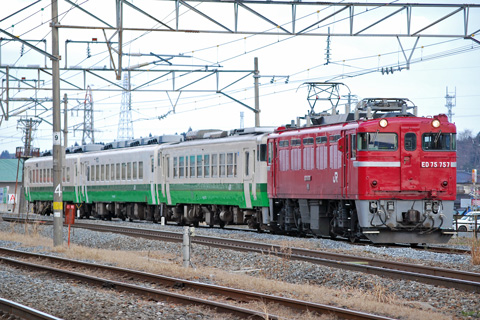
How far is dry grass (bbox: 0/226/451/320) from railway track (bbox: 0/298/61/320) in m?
2.91

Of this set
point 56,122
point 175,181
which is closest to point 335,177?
point 56,122

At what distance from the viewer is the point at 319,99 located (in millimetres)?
25516

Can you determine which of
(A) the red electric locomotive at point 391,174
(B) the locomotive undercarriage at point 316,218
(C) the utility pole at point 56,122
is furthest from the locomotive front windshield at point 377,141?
(C) the utility pole at point 56,122

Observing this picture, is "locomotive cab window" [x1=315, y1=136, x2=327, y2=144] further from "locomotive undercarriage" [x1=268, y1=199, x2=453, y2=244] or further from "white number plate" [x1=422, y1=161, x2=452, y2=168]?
"white number plate" [x1=422, y1=161, x2=452, y2=168]

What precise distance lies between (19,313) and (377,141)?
12.3 metres

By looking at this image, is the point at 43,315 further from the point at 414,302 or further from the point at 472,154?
the point at 472,154

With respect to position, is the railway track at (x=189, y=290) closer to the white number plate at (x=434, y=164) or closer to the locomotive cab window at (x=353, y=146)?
the locomotive cab window at (x=353, y=146)

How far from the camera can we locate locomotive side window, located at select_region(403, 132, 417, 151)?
2069cm

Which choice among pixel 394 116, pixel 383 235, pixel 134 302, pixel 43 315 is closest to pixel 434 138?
pixel 394 116

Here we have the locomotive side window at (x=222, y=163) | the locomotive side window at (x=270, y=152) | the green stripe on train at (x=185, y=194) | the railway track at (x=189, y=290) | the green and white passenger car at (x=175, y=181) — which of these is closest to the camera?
the railway track at (x=189, y=290)

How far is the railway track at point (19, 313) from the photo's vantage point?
32.8 ft

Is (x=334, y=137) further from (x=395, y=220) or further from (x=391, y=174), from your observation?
(x=395, y=220)

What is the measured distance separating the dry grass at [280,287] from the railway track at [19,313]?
2913 millimetres

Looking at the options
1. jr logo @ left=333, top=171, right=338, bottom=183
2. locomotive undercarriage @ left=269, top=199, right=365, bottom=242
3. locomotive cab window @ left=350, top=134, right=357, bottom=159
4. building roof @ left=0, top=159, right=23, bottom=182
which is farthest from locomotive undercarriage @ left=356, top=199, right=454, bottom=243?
building roof @ left=0, top=159, right=23, bottom=182
